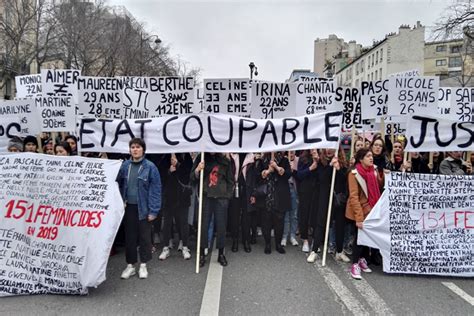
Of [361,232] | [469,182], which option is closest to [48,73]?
[361,232]

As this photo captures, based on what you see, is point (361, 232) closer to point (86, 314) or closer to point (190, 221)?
point (190, 221)

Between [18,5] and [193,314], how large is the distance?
90.4 feet

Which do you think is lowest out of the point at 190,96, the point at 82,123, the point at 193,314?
the point at 193,314

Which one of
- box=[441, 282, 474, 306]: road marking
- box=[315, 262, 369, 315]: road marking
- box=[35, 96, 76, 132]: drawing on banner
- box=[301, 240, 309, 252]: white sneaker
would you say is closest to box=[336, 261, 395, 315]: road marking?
box=[315, 262, 369, 315]: road marking

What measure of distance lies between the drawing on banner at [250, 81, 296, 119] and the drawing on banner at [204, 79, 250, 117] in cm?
77

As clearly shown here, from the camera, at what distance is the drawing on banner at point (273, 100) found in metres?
7.80

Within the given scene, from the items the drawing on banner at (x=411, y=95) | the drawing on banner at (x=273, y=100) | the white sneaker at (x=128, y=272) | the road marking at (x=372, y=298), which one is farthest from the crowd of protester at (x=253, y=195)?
the drawing on banner at (x=273, y=100)

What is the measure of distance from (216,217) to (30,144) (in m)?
3.18

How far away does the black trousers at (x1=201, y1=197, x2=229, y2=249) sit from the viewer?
5637 millimetres

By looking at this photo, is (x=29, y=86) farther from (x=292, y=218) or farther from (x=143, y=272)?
(x=292, y=218)

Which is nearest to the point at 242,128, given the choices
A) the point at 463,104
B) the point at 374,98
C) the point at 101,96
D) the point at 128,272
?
the point at 128,272

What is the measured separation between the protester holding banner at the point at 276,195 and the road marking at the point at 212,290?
1056 millimetres

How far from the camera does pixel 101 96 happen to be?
812cm

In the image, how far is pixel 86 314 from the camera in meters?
4.02
